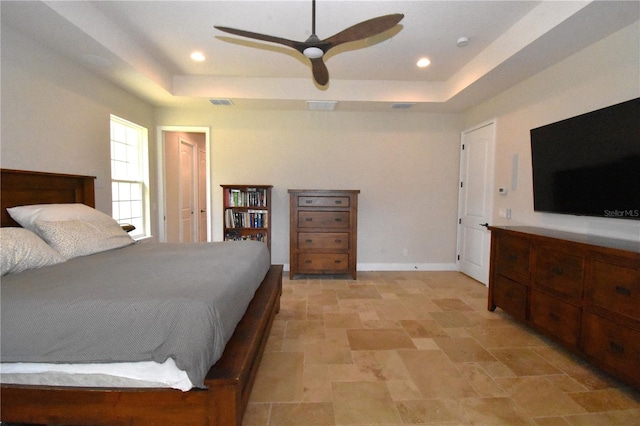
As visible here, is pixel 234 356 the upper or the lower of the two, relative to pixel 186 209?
lower

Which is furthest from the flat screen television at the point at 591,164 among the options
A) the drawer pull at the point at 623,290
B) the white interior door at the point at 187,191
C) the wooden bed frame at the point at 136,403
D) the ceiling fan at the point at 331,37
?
the white interior door at the point at 187,191

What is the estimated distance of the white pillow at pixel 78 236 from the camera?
6.70ft

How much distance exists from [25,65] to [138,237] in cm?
232

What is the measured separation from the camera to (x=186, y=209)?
5277 millimetres

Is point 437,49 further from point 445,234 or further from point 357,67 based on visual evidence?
point 445,234

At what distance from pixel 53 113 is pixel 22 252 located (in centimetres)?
159

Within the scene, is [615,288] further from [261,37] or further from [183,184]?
[183,184]

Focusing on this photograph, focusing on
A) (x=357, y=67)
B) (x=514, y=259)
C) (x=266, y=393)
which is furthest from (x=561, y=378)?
(x=357, y=67)

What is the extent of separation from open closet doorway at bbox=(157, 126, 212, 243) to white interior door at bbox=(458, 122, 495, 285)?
4117mm

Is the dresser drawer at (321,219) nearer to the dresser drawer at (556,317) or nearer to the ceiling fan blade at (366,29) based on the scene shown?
the dresser drawer at (556,317)

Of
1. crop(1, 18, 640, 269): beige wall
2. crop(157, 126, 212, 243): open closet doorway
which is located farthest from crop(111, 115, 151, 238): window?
crop(157, 126, 212, 243): open closet doorway

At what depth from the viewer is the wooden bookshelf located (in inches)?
167

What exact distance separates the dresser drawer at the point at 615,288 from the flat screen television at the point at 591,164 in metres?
0.51

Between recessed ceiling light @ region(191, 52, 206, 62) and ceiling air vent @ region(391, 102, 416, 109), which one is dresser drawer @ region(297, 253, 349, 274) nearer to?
ceiling air vent @ region(391, 102, 416, 109)
